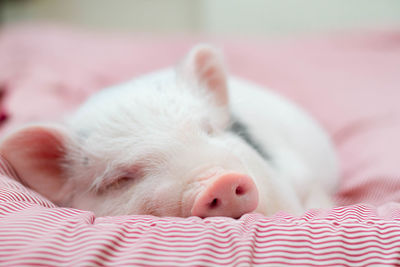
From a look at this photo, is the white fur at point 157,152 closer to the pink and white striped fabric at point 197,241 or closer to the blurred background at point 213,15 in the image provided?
the pink and white striped fabric at point 197,241

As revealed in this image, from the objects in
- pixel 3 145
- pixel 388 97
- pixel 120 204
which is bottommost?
pixel 388 97

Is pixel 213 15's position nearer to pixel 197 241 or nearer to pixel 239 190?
pixel 239 190

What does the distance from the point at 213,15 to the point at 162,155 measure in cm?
404

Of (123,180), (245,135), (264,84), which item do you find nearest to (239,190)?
(123,180)

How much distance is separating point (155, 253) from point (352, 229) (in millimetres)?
370

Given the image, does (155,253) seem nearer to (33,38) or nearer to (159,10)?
(33,38)

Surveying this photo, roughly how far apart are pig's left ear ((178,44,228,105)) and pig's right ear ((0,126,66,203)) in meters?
0.50

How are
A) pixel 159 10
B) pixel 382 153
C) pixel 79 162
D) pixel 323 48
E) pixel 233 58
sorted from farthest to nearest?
pixel 159 10 → pixel 323 48 → pixel 233 58 → pixel 382 153 → pixel 79 162

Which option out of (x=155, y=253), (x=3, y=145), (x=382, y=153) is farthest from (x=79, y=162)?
(x=382, y=153)

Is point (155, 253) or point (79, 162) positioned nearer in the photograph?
point (155, 253)

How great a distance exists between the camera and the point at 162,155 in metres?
1.16

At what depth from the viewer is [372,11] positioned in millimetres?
4512

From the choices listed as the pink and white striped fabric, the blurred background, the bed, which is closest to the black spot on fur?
the bed

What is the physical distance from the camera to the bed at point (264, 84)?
82 centimetres
